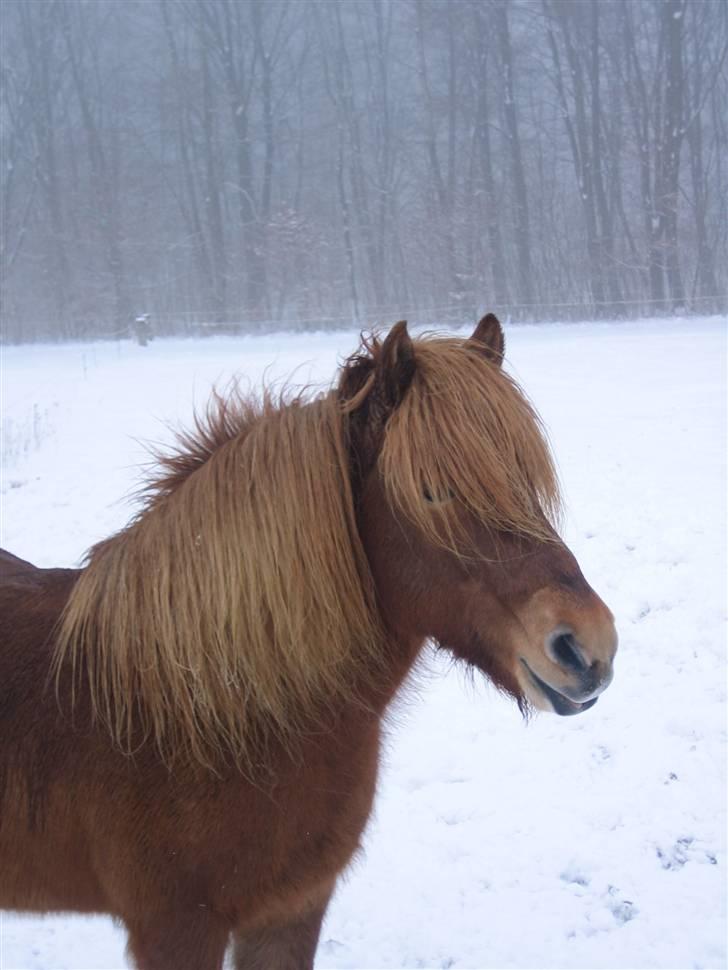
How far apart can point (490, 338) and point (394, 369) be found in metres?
0.39

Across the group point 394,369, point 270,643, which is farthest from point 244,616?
point 394,369

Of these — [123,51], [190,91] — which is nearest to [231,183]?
[190,91]

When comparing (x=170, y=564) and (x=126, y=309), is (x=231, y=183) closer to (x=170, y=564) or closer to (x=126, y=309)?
(x=126, y=309)

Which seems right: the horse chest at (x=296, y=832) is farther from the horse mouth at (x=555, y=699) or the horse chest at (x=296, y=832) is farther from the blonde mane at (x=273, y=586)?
the horse mouth at (x=555, y=699)

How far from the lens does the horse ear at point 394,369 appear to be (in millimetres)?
1955

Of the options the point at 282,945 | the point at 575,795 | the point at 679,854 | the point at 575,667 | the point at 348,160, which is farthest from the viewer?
the point at 348,160

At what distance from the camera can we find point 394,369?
6.57ft

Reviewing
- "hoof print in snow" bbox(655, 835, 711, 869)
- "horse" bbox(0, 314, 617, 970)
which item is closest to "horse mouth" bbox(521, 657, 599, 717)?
"horse" bbox(0, 314, 617, 970)

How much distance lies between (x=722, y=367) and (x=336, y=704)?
1386 cm

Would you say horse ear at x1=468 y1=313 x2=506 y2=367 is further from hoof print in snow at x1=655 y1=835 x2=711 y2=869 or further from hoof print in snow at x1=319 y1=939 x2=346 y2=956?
hoof print in snow at x1=655 y1=835 x2=711 y2=869

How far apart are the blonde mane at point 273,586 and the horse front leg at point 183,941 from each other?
1.22 ft

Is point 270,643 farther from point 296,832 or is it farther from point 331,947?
point 331,947

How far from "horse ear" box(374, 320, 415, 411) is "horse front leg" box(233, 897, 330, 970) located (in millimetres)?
1396

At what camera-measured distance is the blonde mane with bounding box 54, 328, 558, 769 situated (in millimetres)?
2014
